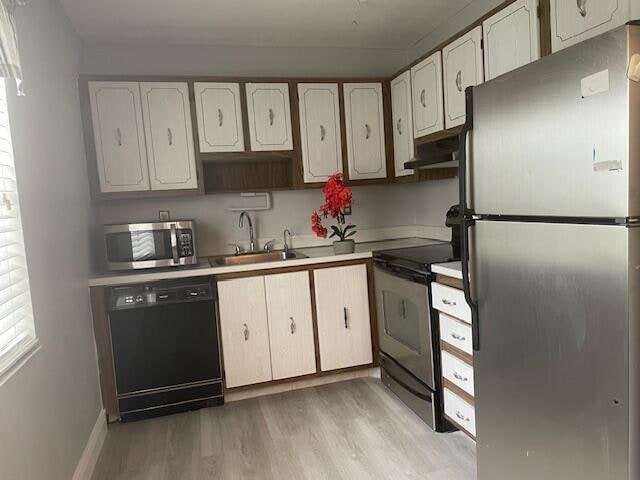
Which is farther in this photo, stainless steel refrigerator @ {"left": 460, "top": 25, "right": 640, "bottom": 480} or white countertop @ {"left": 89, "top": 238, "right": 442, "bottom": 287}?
white countertop @ {"left": 89, "top": 238, "right": 442, "bottom": 287}

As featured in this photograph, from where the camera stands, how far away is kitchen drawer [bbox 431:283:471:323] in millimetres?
2121

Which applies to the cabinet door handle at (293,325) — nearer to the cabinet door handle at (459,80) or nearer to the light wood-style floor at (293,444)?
the light wood-style floor at (293,444)

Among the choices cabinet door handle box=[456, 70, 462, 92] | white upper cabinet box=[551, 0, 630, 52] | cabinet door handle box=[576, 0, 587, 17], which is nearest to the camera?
white upper cabinet box=[551, 0, 630, 52]

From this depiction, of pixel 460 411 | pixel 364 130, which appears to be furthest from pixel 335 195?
pixel 460 411

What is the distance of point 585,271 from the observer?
1277 mm

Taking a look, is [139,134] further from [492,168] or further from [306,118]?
[492,168]

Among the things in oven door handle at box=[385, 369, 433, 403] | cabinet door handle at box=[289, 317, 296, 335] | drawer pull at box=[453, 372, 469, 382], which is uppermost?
cabinet door handle at box=[289, 317, 296, 335]

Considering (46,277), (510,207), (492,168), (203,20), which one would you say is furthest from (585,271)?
(203,20)

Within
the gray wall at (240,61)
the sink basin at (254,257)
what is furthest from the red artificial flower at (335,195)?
the gray wall at (240,61)

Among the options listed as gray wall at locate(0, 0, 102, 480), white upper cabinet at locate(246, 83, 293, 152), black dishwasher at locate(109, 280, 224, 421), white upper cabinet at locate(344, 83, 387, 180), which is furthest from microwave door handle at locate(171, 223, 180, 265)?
white upper cabinet at locate(344, 83, 387, 180)

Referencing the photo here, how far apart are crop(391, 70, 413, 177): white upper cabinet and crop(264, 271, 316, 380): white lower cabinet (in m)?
1.13

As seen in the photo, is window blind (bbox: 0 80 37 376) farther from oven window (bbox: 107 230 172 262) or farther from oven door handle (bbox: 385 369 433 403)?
oven door handle (bbox: 385 369 433 403)

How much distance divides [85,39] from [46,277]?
1998 mm

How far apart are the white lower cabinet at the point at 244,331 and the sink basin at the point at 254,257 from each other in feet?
1.24
